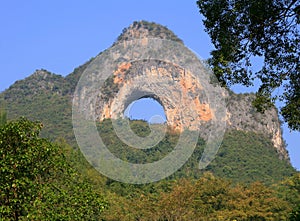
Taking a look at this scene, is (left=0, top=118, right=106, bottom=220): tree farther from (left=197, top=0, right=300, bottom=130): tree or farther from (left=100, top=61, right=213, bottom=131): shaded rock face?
(left=100, top=61, right=213, bottom=131): shaded rock face

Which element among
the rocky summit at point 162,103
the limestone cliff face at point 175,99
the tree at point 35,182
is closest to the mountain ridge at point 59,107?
the rocky summit at point 162,103

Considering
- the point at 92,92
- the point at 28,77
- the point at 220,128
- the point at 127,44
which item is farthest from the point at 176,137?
the point at 28,77

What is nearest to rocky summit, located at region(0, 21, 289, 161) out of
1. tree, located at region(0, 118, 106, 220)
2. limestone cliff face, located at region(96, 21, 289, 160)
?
limestone cliff face, located at region(96, 21, 289, 160)

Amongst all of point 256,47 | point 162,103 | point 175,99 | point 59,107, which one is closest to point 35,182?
point 256,47

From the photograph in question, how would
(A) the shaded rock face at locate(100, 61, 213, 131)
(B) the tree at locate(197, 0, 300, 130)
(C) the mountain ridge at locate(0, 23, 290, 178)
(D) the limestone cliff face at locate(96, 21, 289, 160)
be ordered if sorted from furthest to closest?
1. (C) the mountain ridge at locate(0, 23, 290, 178)
2. (D) the limestone cliff face at locate(96, 21, 289, 160)
3. (A) the shaded rock face at locate(100, 61, 213, 131)
4. (B) the tree at locate(197, 0, 300, 130)

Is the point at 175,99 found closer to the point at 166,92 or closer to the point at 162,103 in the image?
the point at 166,92

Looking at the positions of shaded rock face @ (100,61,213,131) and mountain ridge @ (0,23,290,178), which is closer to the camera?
shaded rock face @ (100,61,213,131)
